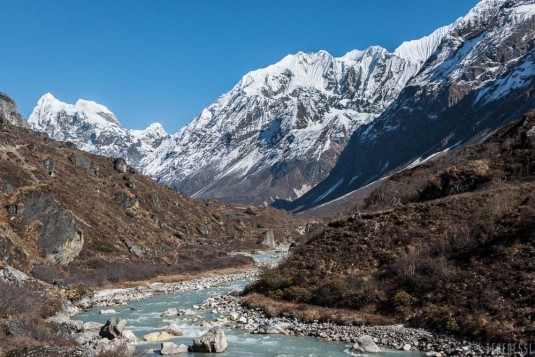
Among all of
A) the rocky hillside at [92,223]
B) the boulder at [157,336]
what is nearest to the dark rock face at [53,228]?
the rocky hillside at [92,223]

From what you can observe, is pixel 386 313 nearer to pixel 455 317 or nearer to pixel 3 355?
pixel 455 317

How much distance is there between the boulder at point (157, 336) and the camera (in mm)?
33375

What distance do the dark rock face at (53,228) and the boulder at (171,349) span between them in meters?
40.7

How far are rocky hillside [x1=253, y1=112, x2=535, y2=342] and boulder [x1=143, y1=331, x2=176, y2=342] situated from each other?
1265 centimetres

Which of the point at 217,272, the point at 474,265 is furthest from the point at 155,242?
the point at 474,265

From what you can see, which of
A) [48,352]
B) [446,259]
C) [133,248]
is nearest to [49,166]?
[133,248]

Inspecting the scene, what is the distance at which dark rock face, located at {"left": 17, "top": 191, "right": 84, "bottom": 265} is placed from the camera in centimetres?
6519

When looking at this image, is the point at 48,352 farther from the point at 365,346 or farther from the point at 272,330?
the point at 272,330

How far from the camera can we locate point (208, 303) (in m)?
49.7

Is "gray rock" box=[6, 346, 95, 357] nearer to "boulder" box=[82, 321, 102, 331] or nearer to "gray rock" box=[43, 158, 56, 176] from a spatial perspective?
"boulder" box=[82, 321, 102, 331]

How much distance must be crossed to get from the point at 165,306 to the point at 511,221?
3332 centimetres

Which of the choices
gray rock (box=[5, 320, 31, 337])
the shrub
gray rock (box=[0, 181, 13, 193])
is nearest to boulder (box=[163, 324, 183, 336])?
gray rock (box=[5, 320, 31, 337])

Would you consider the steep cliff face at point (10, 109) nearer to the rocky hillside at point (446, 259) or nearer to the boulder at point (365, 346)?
the rocky hillside at point (446, 259)

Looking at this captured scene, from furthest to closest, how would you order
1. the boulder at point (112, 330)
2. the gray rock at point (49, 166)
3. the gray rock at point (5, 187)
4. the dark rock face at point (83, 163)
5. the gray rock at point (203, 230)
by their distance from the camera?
the gray rock at point (203, 230) < the dark rock face at point (83, 163) < the gray rock at point (49, 166) < the gray rock at point (5, 187) < the boulder at point (112, 330)
